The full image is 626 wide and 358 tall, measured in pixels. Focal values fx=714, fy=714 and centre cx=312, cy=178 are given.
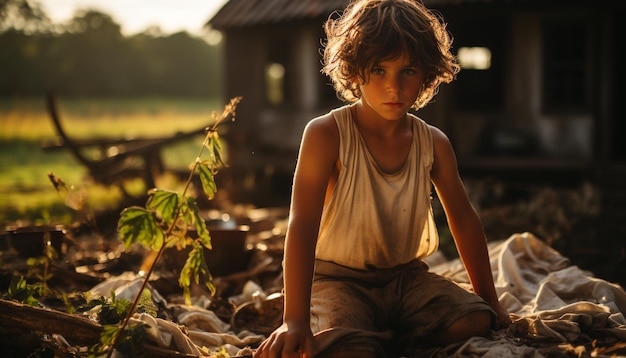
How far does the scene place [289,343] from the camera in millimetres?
2631

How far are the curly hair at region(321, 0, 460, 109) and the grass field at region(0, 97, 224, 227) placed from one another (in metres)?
2.56

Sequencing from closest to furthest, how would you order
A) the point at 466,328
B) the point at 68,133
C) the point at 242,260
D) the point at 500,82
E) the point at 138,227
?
1. the point at 138,227
2. the point at 466,328
3. the point at 242,260
4. the point at 500,82
5. the point at 68,133

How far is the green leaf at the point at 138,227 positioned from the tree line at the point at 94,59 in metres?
35.1

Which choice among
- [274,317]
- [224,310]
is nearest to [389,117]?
[274,317]

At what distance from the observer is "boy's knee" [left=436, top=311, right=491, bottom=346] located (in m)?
3.01

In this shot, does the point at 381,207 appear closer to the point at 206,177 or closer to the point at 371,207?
the point at 371,207

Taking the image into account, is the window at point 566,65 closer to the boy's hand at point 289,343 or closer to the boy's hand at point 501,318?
the boy's hand at point 501,318

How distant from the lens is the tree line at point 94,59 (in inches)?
1458

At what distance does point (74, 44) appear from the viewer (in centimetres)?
4184

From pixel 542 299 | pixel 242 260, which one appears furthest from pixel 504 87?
pixel 542 299

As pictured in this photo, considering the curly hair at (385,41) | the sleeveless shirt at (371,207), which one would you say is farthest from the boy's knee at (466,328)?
the curly hair at (385,41)

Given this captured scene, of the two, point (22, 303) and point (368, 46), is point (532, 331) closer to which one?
point (368, 46)

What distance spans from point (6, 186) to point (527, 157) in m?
8.88

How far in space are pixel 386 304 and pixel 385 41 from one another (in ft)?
3.76
